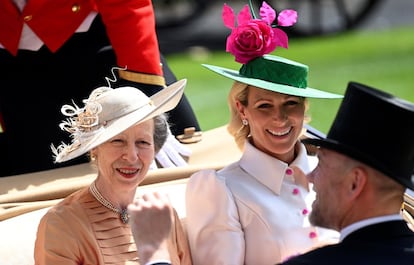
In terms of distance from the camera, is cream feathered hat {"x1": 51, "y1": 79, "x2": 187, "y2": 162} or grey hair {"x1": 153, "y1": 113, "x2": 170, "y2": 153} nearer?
cream feathered hat {"x1": 51, "y1": 79, "x2": 187, "y2": 162}

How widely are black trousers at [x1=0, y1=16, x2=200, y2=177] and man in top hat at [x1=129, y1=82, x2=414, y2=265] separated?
5.69 ft

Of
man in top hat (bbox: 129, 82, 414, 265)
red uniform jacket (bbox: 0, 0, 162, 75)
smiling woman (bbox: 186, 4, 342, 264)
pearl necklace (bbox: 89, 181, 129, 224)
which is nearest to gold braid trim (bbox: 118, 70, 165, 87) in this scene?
red uniform jacket (bbox: 0, 0, 162, 75)

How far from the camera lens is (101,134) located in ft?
10.1

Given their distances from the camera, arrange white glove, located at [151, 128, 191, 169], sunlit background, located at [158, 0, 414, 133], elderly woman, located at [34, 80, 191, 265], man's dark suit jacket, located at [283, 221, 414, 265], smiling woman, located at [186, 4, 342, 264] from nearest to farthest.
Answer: man's dark suit jacket, located at [283, 221, 414, 265], elderly woman, located at [34, 80, 191, 265], smiling woman, located at [186, 4, 342, 264], white glove, located at [151, 128, 191, 169], sunlit background, located at [158, 0, 414, 133]

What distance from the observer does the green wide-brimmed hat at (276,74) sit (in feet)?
10.8

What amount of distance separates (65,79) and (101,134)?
124cm

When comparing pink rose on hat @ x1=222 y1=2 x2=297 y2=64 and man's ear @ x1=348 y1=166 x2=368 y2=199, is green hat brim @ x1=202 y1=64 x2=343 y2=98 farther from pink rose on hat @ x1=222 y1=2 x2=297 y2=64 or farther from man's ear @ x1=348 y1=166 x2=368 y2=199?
man's ear @ x1=348 y1=166 x2=368 y2=199

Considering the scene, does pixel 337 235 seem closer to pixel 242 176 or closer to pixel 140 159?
pixel 242 176

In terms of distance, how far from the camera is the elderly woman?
119 inches

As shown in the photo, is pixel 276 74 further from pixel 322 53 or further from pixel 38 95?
pixel 322 53

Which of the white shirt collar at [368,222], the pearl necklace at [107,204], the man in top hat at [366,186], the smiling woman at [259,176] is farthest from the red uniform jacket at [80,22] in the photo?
the white shirt collar at [368,222]

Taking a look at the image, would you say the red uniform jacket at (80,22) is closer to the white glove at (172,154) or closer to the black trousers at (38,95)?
the black trousers at (38,95)

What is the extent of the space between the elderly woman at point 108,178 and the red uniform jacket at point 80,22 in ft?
3.50

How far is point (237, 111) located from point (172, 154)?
0.70 metres
